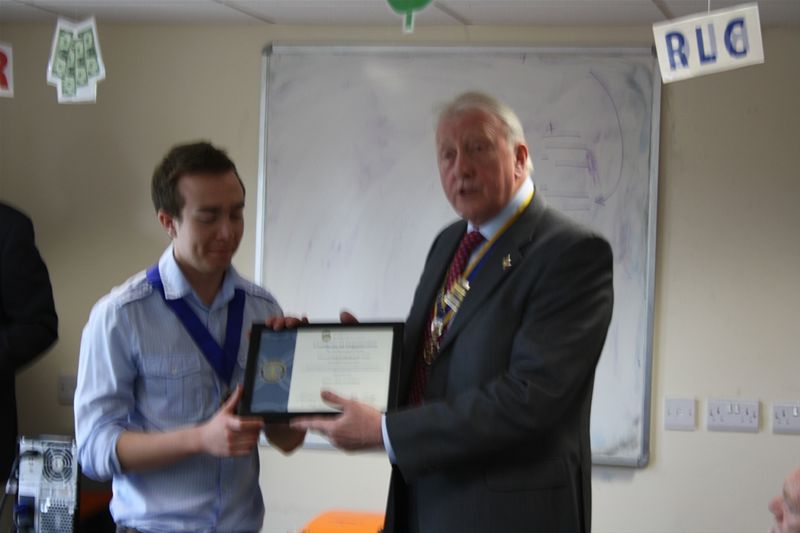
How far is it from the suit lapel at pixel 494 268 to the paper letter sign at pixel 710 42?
2.29 feet

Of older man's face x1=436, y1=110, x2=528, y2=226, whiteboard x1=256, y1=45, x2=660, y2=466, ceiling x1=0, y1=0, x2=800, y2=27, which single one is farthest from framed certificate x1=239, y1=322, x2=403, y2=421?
whiteboard x1=256, y1=45, x2=660, y2=466

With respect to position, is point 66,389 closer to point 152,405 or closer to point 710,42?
point 152,405

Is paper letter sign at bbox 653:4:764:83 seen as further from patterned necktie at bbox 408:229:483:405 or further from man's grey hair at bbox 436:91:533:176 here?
patterned necktie at bbox 408:229:483:405

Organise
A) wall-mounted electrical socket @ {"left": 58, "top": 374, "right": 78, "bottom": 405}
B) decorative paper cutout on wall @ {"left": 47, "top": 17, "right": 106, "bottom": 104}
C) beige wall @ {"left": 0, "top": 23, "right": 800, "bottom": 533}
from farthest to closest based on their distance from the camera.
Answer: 1. wall-mounted electrical socket @ {"left": 58, "top": 374, "right": 78, "bottom": 405}
2. beige wall @ {"left": 0, "top": 23, "right": 800, "bottom": 533}
3. decorative paper cutout on wall @ {"left": 47, "top": 17, "right": 106, "bottom": 104}

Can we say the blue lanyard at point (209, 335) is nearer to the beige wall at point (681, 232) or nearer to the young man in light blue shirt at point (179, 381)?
the young man in light blue shirt at point (179, 381)

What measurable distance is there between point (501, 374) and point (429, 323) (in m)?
0.24

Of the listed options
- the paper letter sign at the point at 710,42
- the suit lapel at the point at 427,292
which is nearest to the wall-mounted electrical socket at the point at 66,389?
the suit lapel at the point at 427,292

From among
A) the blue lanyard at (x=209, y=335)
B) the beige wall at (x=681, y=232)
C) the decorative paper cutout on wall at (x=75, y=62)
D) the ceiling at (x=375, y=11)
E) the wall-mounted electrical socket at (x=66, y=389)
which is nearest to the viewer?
the blue lanyard at (x=209, y=335)

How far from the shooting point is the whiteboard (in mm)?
3660

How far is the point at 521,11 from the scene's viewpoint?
3516 millimetres

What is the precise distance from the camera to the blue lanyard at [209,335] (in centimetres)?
195

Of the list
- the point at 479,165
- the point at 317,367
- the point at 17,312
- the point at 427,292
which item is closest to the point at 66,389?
the point at 17,312

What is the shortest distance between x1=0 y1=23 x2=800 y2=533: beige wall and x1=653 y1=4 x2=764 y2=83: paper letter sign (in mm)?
1270

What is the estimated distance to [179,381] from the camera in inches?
75.4
